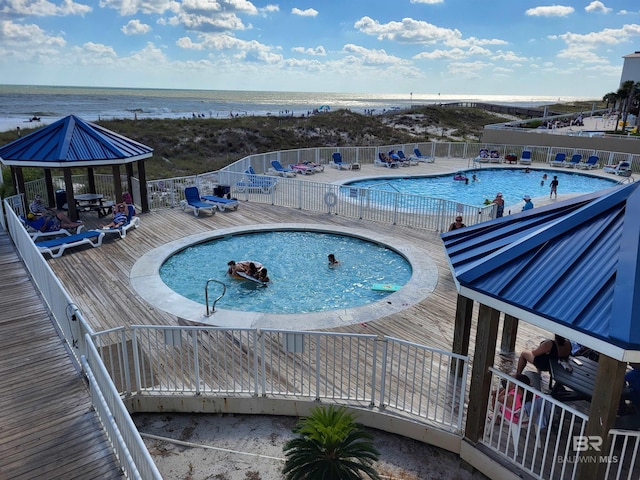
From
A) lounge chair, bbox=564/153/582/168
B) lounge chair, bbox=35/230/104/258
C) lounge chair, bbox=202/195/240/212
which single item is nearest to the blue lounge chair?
lounge chair, bbox=564/153/582/168

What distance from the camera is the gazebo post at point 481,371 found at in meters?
5.20

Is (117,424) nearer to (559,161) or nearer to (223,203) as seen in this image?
(223,203)

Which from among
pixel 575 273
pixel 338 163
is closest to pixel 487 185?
pixel 338 163

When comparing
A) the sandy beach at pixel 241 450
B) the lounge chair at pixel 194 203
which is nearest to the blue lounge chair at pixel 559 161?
the lounge chair at pixel 194 203

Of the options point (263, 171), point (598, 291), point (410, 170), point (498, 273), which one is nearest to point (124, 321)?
point (498, 273)

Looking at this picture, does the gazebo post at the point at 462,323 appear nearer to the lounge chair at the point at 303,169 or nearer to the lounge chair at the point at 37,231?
Result: the lounge chair at the point at 37,231

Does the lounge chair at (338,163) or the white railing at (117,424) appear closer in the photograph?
the white railing at (117,424)

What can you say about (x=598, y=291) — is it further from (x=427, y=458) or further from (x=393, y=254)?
(x=393, y=254)

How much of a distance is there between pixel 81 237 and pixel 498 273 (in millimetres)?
11601

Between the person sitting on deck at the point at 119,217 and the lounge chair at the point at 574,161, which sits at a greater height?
the lounge chair at the point at 574,161

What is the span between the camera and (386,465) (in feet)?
18.2

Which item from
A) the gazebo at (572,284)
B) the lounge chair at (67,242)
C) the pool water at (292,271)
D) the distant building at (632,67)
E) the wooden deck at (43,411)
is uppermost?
the distant building at (632,67)

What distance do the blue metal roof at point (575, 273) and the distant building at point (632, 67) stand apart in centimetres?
6811

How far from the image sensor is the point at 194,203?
54.9ft
